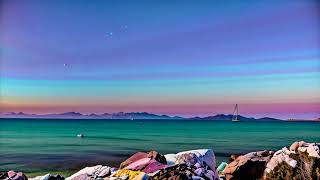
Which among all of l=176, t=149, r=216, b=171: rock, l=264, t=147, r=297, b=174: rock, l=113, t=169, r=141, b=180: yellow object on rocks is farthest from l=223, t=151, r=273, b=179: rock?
l=113, t=169, r=141, b=180: yellow object on rocks

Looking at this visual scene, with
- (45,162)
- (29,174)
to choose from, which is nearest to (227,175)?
(29,174)

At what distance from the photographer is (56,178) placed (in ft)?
32.4

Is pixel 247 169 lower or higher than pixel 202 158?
lower

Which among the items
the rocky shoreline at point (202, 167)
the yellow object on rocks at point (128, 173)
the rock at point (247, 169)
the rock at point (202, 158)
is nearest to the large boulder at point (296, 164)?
the rocky shoreline at point (202, 167)

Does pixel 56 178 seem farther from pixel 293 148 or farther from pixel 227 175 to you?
pixel 293 148

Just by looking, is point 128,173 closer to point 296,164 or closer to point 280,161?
point 296,164

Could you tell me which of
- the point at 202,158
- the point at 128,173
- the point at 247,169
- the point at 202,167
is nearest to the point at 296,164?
the point at 247,169

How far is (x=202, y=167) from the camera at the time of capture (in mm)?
9938

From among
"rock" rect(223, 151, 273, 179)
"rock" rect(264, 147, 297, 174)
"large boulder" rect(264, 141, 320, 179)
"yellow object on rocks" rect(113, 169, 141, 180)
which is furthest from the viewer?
"rock" rect(223, 151, 273, 179)

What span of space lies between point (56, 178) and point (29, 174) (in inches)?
315

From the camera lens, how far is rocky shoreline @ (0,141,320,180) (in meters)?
8.55

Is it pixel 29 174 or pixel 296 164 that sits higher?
pixel 296 164

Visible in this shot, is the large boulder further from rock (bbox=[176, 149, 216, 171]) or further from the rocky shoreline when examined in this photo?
rock (bbox=[176, 149, 216, 171])

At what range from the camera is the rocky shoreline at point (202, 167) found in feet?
28.1
